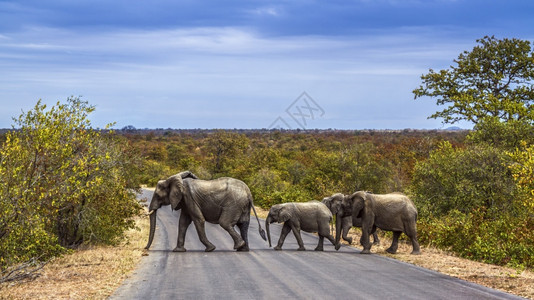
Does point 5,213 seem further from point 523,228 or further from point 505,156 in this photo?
point 505,156

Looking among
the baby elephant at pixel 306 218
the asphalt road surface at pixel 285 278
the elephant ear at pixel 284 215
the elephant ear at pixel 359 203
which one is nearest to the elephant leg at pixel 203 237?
the asphalt road surface at pixel 285 278

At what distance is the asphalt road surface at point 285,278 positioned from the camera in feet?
40.9

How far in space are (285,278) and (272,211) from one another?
7.76 metres

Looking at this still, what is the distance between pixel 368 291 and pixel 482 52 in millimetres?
30574

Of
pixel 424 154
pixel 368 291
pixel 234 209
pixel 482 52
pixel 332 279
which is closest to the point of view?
pixel 368 291

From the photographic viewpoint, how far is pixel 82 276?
14.9 m

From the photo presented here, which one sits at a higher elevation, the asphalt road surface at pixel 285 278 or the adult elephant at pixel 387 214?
the adult elephant at pixel 387 214

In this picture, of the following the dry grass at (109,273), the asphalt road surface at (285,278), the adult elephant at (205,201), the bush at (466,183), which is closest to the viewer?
the asphalt road surface at (285,278)

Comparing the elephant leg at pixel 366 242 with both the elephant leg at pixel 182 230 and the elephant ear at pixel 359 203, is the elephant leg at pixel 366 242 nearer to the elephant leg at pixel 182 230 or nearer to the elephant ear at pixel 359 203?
the elephant ear at pixel 359 203

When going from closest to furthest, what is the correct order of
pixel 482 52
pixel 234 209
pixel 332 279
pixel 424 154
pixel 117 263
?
pixel 332 279
pixel 117 263
pixel 234 209
pixel 482 52
pixel 424 154

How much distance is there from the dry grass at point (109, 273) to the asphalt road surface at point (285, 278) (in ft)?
1.50

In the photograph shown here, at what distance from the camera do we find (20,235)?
14562 millimetres

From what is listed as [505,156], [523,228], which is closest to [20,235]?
[523,228]

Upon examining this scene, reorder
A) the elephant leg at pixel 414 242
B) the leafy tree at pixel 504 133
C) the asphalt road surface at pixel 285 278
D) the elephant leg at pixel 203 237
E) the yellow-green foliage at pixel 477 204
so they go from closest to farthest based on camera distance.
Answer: the asphalt road surface at pixel 285 278
the yellow-green foliage at pixel 477 204
the elephant leg at pixel 414 242
the elephant leg at pixel 203 237
the leafy tree at pixel 504 133
